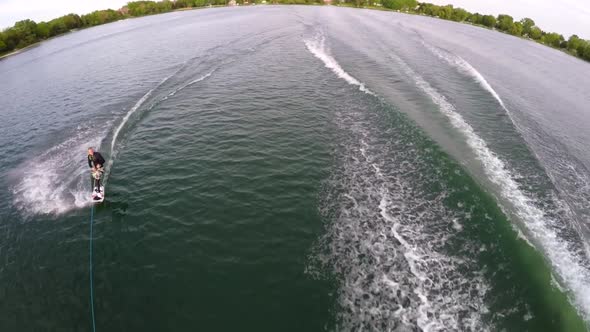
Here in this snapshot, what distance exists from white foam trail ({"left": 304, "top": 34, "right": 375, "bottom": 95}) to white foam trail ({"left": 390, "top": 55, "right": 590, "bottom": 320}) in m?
15.7

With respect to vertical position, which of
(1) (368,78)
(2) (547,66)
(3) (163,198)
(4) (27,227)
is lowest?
(4) (27,227)

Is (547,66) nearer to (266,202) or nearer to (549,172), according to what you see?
(549,172)

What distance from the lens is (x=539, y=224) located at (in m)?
21.0

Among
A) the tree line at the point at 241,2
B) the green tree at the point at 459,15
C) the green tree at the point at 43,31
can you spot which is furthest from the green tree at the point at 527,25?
the green tree at the point at 43,31

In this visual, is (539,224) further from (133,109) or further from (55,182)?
(133,109)

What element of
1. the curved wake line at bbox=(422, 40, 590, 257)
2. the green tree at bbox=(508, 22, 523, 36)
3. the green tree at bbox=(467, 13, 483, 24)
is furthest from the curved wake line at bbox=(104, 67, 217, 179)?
the green tree at bbox=(467, 13, 483, 24)

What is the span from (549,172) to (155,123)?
39299mm

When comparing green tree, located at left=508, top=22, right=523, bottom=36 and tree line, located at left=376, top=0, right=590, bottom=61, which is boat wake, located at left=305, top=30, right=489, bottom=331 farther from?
green tree, located at left=508, top=22, right=523, bottom=36

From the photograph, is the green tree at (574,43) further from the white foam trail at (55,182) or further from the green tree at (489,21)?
the white foam trail at (55,182)

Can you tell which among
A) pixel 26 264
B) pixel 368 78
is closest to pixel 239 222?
pixel 26 264

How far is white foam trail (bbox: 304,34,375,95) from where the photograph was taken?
44000 mm

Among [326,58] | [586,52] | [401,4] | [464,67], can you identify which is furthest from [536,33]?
[326,58]

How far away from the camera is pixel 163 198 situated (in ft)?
78.1

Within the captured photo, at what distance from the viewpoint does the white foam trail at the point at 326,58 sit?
144 ft
